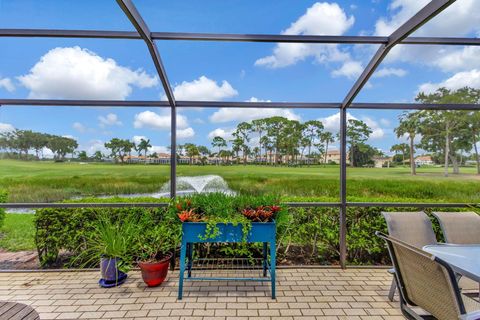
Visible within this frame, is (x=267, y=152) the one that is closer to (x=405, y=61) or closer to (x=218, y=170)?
(x=218, y=170)

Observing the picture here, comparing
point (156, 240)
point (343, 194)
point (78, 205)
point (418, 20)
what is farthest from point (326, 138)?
point (78, 205)

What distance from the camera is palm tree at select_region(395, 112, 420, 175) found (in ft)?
13.7

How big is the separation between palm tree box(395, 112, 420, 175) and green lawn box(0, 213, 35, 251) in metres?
5.97

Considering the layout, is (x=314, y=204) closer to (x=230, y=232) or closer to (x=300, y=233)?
(x=300, y=233)

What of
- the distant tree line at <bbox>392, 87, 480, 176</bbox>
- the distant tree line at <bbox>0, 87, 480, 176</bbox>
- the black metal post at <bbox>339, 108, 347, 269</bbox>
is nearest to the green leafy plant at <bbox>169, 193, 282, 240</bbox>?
the black metal post at <bbox>339, 108, 347, 269</bbox>

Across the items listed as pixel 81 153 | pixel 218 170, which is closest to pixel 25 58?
pixel 81 153

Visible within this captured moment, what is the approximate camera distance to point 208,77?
385 cm

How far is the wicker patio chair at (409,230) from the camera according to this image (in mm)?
2664

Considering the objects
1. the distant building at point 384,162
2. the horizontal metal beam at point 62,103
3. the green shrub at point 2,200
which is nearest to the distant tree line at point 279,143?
the distant building at point 384,162

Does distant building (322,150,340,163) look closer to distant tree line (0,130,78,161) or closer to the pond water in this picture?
the pond water

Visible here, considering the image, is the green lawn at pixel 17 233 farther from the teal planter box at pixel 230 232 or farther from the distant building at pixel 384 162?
the distant building at pixel 384 162

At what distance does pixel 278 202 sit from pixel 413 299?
160cm

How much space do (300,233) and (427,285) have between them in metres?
2.19

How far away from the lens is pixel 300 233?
3662 mm
